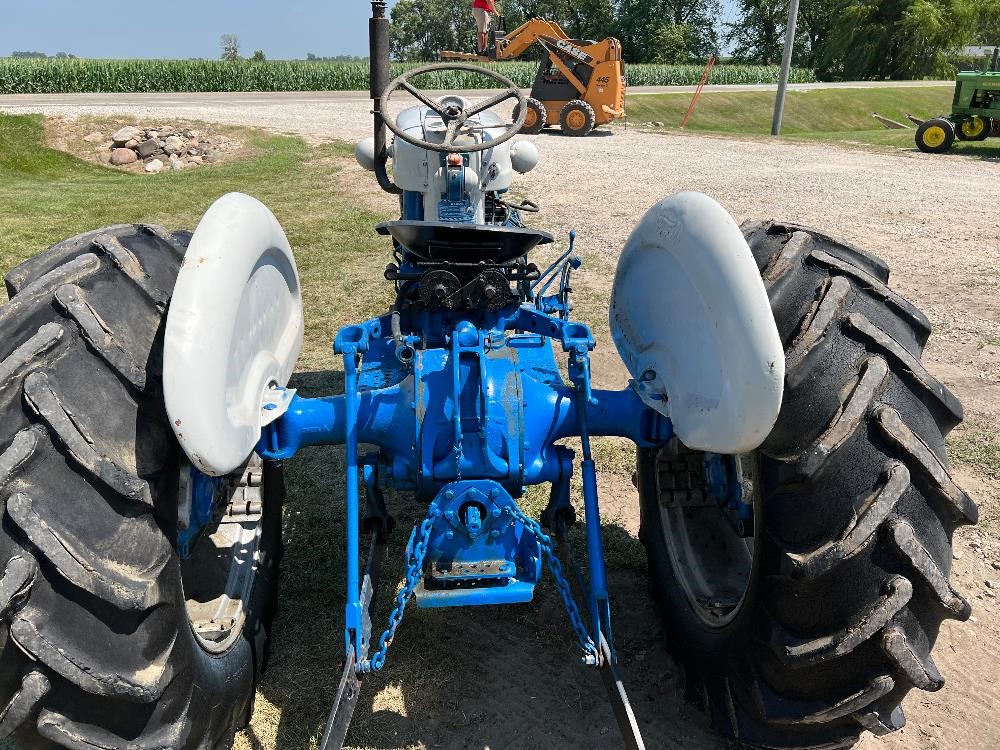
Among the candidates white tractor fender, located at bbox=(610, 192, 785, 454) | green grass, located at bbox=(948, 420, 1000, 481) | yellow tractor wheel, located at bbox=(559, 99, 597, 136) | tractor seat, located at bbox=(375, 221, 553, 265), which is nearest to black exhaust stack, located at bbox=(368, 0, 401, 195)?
tractor seat, located at bbox=(375, 221, 553, 265)

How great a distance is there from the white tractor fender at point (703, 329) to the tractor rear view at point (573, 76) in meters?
15.6

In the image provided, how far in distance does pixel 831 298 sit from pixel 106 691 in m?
1.94

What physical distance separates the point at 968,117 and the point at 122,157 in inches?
686

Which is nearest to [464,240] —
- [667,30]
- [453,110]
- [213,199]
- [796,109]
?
[453,110]

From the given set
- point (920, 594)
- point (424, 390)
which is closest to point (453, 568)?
point (424, 390)

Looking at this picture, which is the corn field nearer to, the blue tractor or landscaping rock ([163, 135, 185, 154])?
landscaping rock ([163, 135, 185, 154])

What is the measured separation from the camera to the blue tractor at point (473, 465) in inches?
64.5

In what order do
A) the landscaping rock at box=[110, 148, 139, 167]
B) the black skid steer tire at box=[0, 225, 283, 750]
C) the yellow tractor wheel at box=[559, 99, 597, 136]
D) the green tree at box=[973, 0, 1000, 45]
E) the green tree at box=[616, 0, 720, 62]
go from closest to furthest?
the black skid steer tire at box=[0, 225, 283, 750]
the landscaping rock at box=[110, 148, 139, 167]
the yellow tractor wheel at box=[559, 99, 597, 136]
the green tree at box=[973, 0, 1000, 45]
the green tree at box=[616, 0, 720, 62]

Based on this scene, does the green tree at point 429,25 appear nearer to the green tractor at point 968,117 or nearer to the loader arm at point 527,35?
the loader arm at point 527,35

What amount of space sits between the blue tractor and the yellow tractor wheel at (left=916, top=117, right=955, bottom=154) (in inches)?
645

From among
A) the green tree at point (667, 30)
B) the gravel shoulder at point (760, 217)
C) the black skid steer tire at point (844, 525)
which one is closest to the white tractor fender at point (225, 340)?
the gravel shoulder at point (760, 217)

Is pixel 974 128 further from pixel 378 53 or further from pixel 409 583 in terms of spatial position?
pixel 409 583

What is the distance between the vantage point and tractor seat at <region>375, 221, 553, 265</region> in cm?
275

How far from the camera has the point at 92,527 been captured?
163 centimetres
